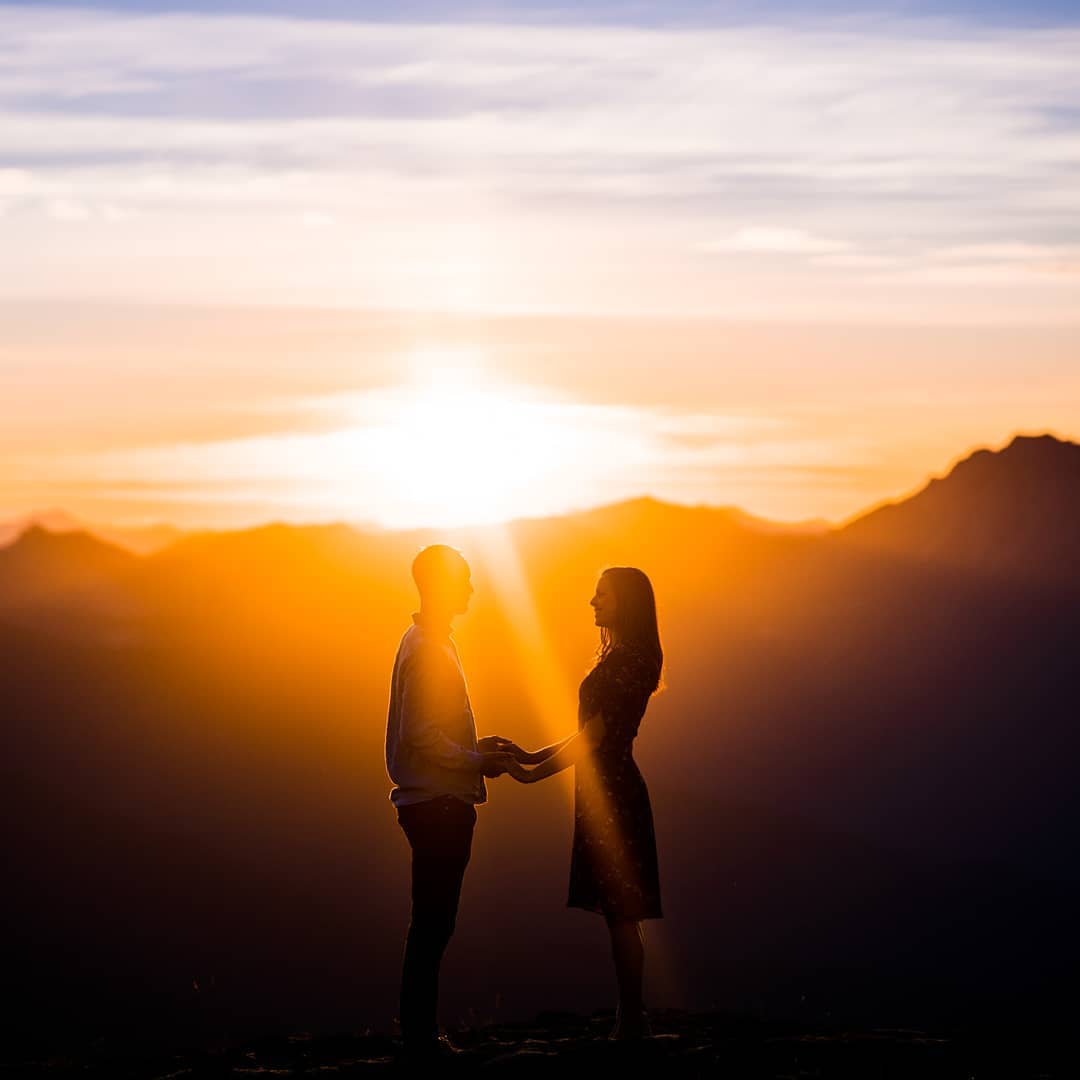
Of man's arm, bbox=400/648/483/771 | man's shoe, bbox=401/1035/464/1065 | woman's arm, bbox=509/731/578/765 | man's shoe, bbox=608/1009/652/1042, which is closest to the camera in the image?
man's arm, bbox=400/648/483/771

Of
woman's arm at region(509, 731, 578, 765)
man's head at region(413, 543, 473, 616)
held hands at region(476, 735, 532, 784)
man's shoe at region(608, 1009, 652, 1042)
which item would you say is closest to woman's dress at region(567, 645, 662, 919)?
woman's arm at region(509, 731, 578, 765)

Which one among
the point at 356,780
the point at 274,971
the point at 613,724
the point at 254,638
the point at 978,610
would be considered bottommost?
the point at 274,971

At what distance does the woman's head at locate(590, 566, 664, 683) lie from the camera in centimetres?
807

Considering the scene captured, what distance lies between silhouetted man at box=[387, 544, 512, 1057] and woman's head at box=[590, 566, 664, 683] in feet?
2.42

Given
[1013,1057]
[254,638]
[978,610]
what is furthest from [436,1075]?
[978,610]

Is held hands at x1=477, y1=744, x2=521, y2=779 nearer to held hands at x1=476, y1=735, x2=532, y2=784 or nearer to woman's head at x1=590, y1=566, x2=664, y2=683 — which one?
held hands at x1=476, y1=735, x2=532, y2=784

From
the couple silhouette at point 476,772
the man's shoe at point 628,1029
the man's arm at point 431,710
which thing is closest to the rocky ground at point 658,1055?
the man's shoe at point 628,1029

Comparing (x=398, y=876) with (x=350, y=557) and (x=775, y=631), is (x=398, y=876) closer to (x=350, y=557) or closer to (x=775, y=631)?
(x=350, y=557)

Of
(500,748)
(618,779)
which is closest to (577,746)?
(618,779)

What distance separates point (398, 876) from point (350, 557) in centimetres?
4191

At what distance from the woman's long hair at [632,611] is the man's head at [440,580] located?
794 mm

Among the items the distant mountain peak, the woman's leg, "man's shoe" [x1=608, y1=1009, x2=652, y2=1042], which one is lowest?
"man's shoe" [x1=608, y1=1009, x2=652, y2=1042]

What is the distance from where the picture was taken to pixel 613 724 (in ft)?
26.6

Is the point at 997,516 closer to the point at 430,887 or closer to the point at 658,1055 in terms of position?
the point at 658,1055
